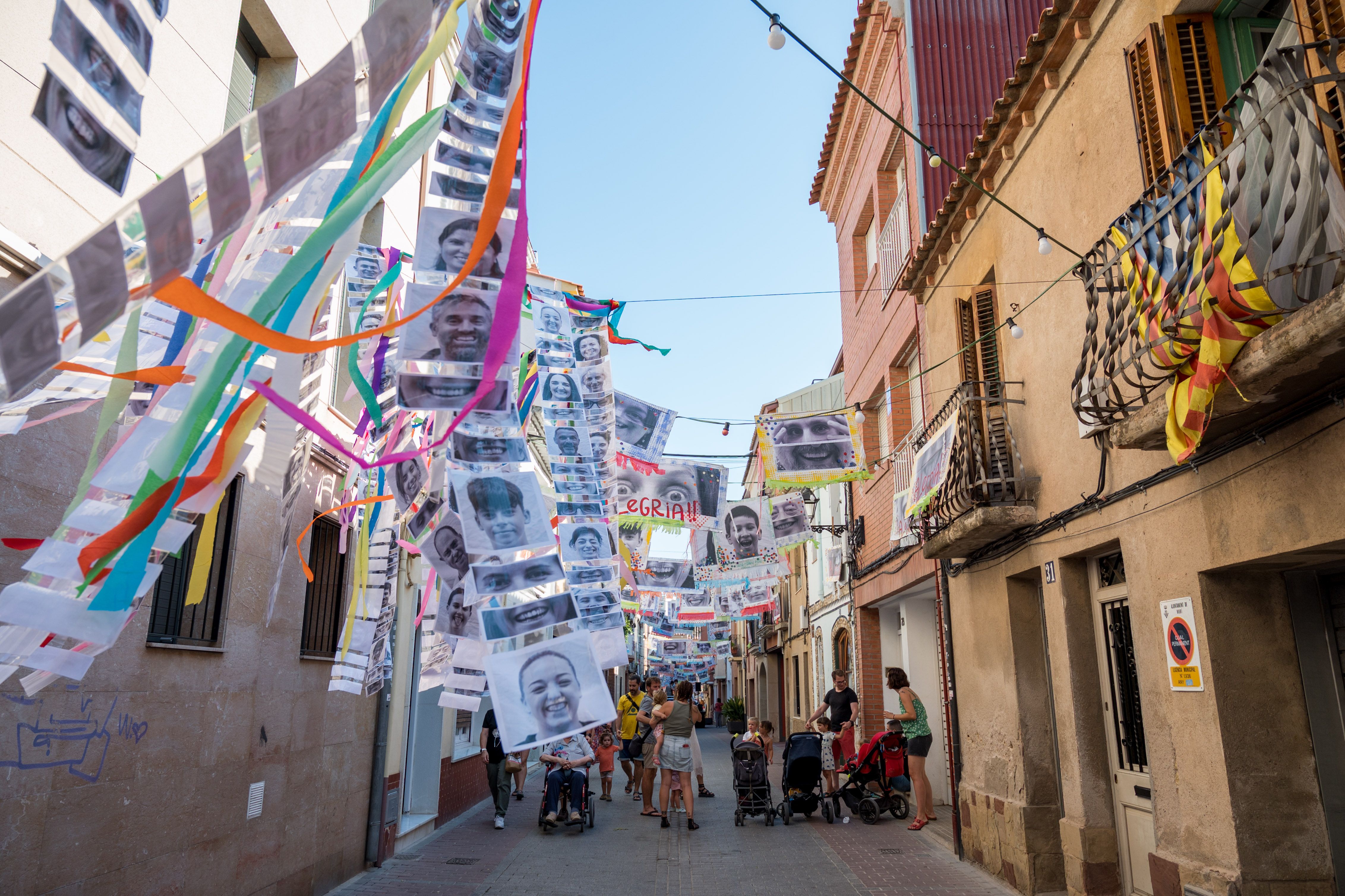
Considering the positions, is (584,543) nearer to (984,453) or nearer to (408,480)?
(408,480)

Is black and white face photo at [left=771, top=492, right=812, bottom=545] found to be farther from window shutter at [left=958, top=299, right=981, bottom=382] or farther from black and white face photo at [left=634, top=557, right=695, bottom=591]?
window shutter at [left=958, top=299, right=981, bottom=382]

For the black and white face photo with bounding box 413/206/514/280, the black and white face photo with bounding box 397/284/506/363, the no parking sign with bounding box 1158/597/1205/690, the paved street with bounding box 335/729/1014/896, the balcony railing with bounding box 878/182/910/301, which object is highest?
the balcony railing with bounding box 878/182/910/301

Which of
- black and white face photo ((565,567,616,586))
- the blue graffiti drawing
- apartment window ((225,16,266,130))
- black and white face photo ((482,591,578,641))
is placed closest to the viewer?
the blue graffiti drawing

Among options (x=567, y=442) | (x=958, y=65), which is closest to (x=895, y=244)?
(x=958, y=65)

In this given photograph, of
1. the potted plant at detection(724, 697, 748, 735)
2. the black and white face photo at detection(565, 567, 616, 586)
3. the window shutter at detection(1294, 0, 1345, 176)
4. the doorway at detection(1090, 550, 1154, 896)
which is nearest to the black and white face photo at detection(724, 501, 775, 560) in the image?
the black and white face photo at detection(565, 567, 616, 586)

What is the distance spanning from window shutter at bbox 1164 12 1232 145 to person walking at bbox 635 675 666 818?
952 cm

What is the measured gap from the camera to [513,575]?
211 inches

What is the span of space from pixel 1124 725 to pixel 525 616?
5145 mm

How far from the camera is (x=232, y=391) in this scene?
3500 mm

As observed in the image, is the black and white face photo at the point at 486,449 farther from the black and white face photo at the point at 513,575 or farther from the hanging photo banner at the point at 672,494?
the hanging photo banner at the point at 672,494

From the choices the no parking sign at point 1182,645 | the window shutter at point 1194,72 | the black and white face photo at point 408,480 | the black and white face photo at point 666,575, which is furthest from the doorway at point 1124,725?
the black and white face photo at point 666,575

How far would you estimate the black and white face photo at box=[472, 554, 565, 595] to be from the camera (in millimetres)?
5328

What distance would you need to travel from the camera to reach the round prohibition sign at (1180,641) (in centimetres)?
583

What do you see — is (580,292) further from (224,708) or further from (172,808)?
(172,808)
